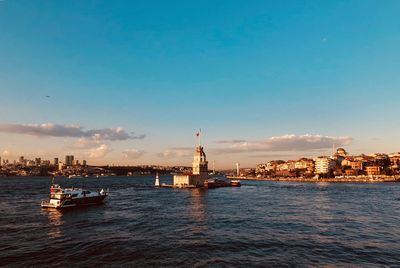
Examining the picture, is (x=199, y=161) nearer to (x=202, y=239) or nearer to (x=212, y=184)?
(x=212, y=184)

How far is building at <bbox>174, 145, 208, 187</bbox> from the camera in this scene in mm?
128625

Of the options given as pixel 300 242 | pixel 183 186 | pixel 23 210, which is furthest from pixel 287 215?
pixel 183 186

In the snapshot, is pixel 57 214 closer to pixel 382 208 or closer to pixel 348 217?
pixel 348 217

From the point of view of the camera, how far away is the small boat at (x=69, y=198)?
206 ft

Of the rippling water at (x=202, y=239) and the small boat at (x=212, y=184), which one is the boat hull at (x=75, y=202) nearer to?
the rippling water at (x=202, y=239)

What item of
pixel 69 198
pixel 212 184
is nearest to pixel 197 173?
pixel 212 184

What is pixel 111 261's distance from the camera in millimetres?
26672

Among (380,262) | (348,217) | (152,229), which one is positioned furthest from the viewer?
(348,217)

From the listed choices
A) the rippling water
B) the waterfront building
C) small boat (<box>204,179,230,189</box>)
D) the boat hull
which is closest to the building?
the waterfront building

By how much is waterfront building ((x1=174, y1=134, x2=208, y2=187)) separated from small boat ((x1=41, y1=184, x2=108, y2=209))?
58998 millimetres

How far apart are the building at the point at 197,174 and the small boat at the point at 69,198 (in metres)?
58.6

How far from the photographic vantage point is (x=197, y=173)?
139500mm

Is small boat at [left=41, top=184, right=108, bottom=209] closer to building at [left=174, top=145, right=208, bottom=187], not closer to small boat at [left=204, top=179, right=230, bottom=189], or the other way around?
building at [left=174, top=145, right=208, bottom=187]

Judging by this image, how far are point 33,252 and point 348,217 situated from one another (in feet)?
141
